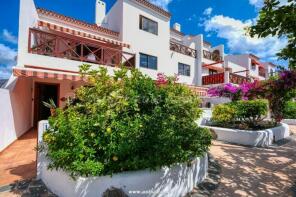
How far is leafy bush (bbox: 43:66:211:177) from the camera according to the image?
19.2ft

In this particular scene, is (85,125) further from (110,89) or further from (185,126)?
(185,126)

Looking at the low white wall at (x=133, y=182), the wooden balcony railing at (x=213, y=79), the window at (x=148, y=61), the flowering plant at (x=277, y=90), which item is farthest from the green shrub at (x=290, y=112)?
the low white wall at (x=133, y=182)

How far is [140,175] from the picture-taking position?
590 centimetres

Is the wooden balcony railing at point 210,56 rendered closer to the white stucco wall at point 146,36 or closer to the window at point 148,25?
the white stucco wall at point 146,36

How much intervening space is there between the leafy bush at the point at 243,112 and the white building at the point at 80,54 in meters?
4.99

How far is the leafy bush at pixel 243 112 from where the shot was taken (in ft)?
52.7

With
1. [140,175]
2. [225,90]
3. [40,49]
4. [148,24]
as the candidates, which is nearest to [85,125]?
[140,175]

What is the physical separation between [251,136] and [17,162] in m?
13.5

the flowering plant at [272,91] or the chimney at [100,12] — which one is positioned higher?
the chimney at [100,12]

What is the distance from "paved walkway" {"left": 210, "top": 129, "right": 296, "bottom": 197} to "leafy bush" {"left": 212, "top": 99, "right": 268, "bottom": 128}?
3238 millimetres

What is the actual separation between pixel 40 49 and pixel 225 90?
15.9 meters

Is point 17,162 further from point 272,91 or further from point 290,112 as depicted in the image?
point 290,112

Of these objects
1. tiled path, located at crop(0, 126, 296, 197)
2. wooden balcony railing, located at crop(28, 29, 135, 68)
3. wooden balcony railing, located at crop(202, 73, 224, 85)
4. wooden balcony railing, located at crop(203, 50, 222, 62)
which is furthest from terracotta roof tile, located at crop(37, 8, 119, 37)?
wooden balcony railing, located at crop(203, 50, 222, 62)

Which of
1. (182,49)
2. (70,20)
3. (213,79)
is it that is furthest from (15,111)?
(213,79)
